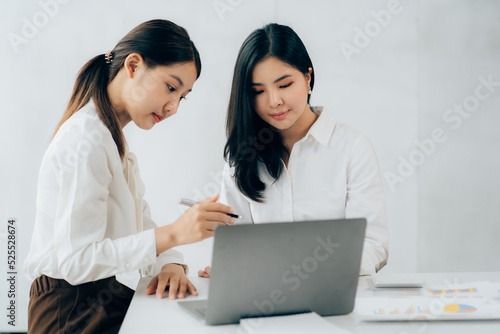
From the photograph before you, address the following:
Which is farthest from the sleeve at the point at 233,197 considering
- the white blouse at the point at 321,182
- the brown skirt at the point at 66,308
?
the brown skirt at the point at 66,308

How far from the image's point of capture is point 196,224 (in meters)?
1.13

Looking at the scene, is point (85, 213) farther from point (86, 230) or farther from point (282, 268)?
point (282, 268)

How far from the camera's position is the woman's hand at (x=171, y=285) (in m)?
1.23

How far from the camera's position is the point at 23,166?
2.88m

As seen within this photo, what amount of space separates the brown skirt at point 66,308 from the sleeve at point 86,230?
7cm

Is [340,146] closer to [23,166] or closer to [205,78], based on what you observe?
[205,78]

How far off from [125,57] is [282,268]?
0.77 m

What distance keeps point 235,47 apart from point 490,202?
1798 millimetres

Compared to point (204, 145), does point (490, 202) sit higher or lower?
lower

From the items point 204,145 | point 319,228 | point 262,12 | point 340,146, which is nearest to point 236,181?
point 340,146

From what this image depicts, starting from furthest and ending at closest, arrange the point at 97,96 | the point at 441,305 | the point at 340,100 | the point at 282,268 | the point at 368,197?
the point at 340,100, the point at 368,197, the point at 97,96, the point at 441,305, the point at 282,268

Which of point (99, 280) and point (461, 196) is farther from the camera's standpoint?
point (461, 196)

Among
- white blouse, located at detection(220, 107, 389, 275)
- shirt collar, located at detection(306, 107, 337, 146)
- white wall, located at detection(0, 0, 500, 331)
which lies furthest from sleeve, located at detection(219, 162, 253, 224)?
white wall, located at detection(0, 0, 500, 331)

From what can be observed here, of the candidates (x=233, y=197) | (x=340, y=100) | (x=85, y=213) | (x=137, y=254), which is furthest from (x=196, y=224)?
(x=340, y=100)
